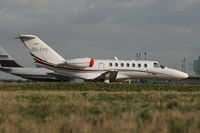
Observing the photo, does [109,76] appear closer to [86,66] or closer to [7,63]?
[86,66]

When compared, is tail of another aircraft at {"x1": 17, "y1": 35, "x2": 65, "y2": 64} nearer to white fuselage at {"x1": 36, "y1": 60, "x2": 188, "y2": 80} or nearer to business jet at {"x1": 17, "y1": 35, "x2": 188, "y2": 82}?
business jet at {"x1": 17, "y1": 35, "x2": 188, "y2": 82}

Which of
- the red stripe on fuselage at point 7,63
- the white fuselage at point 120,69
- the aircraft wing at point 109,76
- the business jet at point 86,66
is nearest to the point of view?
the business jet at point 86,66

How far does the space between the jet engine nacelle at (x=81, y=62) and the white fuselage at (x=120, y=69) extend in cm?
50

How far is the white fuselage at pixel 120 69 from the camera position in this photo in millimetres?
45750

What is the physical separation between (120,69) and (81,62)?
468 cm

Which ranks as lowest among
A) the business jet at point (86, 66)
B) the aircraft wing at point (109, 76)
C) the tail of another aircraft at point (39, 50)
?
the aircraft wing at point (109, 76)

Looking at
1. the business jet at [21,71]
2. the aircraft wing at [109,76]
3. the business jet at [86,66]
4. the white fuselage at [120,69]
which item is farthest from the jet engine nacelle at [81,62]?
the business jet at [21,71]

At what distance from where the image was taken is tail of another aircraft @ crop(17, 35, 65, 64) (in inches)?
1784

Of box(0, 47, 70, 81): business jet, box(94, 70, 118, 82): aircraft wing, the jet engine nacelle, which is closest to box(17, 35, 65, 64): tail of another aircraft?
the jet engine nacelle

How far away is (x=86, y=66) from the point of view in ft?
149

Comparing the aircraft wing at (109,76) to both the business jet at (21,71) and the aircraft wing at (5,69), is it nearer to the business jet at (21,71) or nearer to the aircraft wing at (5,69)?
the business jet at (21,71)

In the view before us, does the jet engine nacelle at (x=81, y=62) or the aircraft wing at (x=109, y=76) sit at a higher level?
the jet engine nacelle at (x=81, y=62)

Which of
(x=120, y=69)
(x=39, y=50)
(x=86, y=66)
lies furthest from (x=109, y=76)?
(x=39, y=50)

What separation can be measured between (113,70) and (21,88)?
11254 mm
